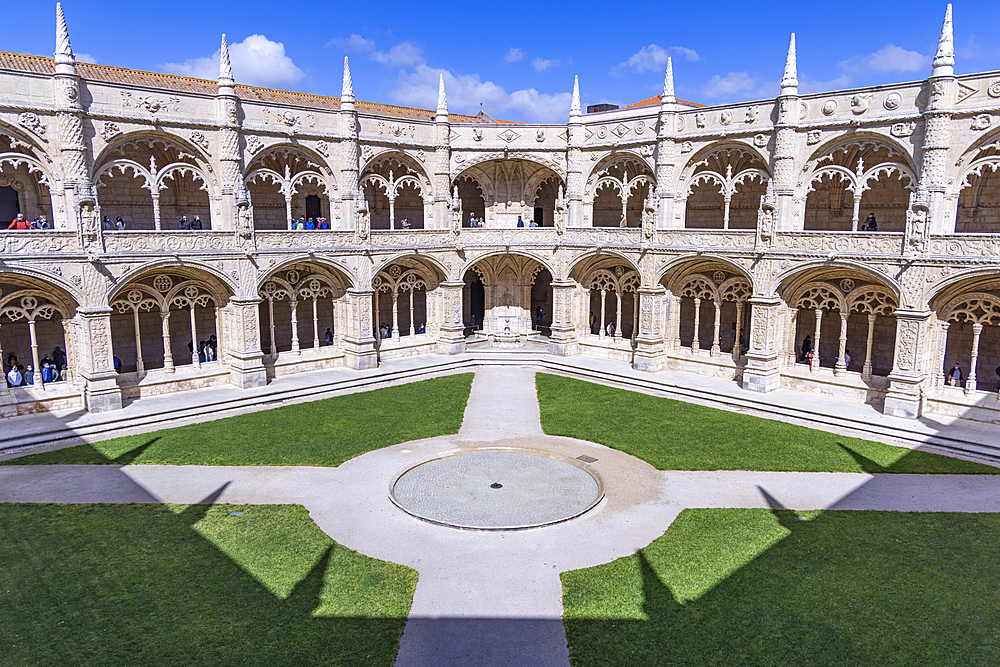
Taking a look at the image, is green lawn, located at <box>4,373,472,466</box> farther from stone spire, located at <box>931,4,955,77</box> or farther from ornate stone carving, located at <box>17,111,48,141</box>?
stone spire, located at <box>931,4,955,77</box>

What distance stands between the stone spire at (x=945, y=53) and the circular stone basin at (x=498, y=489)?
17.1m

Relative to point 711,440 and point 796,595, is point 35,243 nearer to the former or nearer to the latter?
point 711,440

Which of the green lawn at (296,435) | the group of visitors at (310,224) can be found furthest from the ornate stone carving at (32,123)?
the green lawn at (296,435)

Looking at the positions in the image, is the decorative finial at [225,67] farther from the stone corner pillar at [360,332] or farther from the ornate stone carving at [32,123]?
the stone corner pillar at [360,332]

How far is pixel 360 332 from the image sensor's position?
27.9m

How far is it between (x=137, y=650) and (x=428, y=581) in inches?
185

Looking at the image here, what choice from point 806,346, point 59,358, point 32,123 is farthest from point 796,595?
point 59,358

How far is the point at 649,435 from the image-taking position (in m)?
20.4

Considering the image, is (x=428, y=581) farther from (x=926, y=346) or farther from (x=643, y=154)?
(x=643, y=154)

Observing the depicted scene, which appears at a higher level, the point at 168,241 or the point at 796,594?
the point at 168,241

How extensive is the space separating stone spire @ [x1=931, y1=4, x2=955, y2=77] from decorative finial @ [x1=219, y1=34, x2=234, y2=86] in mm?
23691

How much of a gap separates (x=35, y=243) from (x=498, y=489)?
1663 cm

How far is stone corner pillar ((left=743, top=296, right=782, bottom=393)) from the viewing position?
24984 millimetres

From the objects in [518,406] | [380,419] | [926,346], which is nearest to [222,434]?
[380,419]
